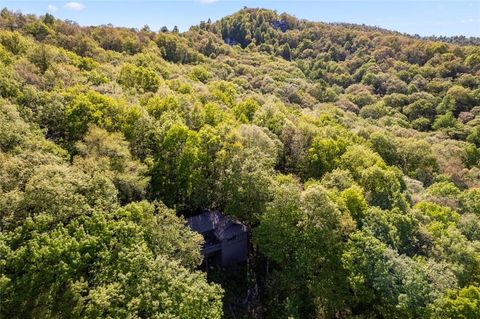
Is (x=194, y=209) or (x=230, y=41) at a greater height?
(x=230, y=41)

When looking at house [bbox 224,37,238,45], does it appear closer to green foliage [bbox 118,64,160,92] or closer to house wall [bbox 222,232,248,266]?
green foliage [bbox 118,64,160,92]

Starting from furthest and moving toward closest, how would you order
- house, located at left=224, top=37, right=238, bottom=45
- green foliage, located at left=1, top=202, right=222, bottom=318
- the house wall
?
house, located at left=224, top=37, right=238, bottom=45
the house wall
green foliage, located at left=1, top=202, right=222, bottom=318

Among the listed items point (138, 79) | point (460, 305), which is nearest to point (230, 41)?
point (138, 79)

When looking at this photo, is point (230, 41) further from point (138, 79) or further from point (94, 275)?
point (94, 275)

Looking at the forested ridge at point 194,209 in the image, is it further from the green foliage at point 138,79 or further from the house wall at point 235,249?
the house wall at point 235,249

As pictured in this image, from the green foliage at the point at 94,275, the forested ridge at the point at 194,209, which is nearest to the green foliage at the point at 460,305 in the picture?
the forested ridge at the point at 194,209

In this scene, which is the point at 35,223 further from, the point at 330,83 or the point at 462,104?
the point at 330,83

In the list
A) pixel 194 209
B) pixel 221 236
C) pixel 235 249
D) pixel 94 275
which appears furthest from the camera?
pixel 194 209

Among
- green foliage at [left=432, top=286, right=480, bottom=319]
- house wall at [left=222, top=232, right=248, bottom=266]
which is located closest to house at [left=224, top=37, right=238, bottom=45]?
house wall at [left=222, top=232, right=248, bottom=266]
